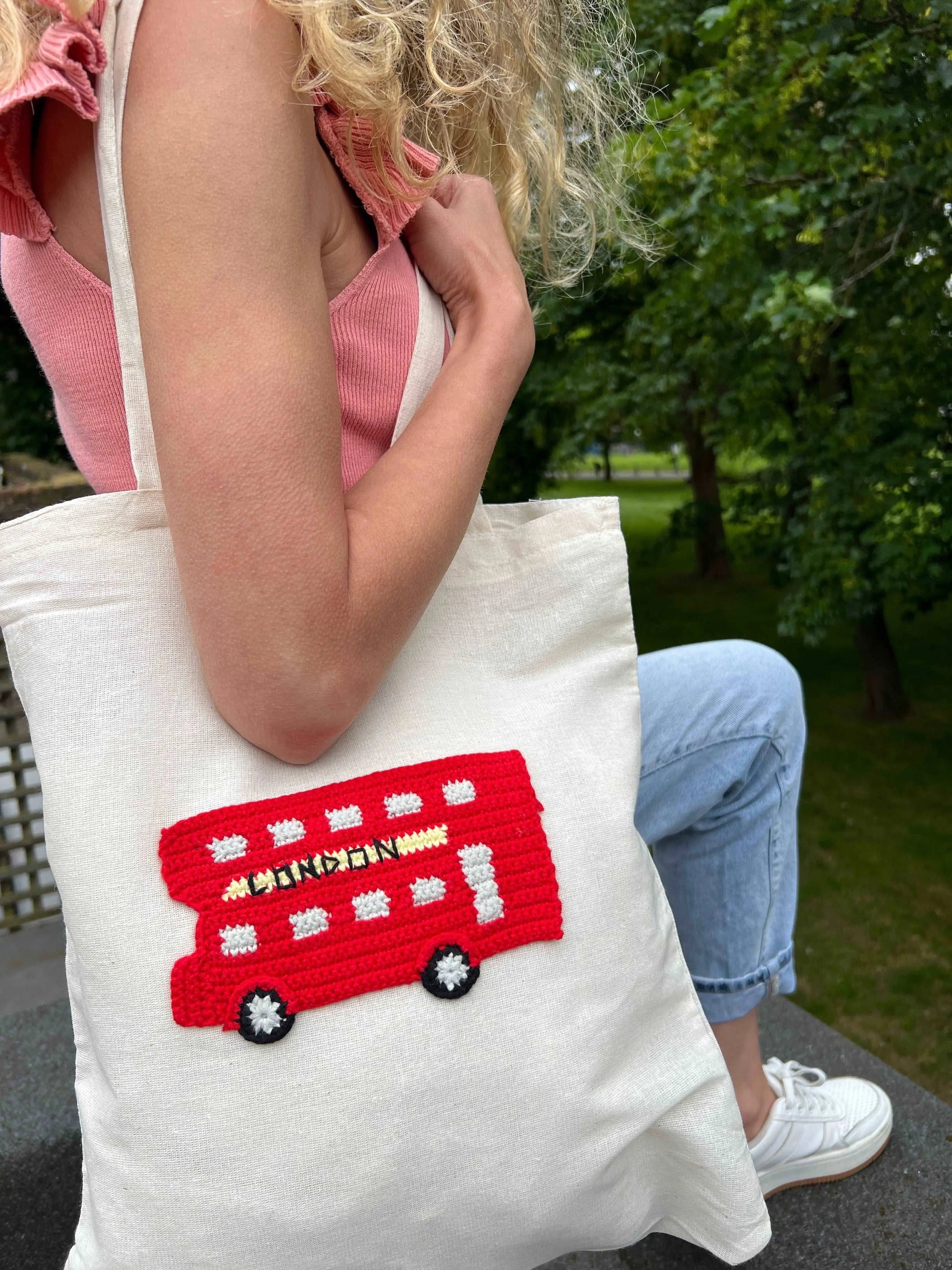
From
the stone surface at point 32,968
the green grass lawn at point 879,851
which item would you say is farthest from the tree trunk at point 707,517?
the stone surface at point 32,968

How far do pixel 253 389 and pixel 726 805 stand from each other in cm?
101

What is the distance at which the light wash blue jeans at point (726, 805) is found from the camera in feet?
4.74

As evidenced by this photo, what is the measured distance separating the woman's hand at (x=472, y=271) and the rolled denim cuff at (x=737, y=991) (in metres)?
0.95

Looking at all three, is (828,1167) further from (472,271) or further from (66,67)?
(66,67)

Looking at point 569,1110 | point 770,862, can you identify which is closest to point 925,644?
point 770,862

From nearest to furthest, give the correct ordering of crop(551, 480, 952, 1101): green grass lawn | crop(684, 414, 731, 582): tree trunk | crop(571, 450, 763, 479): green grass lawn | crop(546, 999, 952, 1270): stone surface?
crop(546, 999, 952, 1270): stone surface
crop(551, 480, 952, 1101): green grass lawn
crop(571, 450, 763, 479): green grass lawn
crop(684, 414, 731, 582): tree trunk

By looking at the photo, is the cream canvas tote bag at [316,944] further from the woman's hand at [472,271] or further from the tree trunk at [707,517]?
the tree trunk at [707,517]

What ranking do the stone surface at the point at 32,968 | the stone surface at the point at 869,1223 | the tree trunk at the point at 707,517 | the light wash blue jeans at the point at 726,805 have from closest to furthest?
the light wash blue jeans at the point at 726,805 < the stone surface at the point at 869,1223 < the stone surface at the point at 32,968 < the tree trunk at the point at 707,517

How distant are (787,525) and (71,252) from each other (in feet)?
15.8

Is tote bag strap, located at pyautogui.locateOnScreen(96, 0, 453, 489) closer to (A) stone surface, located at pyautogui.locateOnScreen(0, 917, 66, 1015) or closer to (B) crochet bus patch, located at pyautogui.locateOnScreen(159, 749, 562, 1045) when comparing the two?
(B) crochet bus patch, located at pyautogui.locateOnScreen(159, 749, 562, 1045)

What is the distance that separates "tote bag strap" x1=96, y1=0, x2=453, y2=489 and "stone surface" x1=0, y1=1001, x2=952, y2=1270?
1492 mm

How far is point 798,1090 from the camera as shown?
1.74 meters

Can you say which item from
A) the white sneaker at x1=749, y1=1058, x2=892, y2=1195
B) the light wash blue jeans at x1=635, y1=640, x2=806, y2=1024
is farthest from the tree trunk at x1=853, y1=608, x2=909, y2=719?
the light wash blue jeans at x1=635, y1=640, x2=806, y2=1024

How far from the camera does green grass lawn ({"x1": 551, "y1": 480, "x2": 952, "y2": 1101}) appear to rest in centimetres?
419
